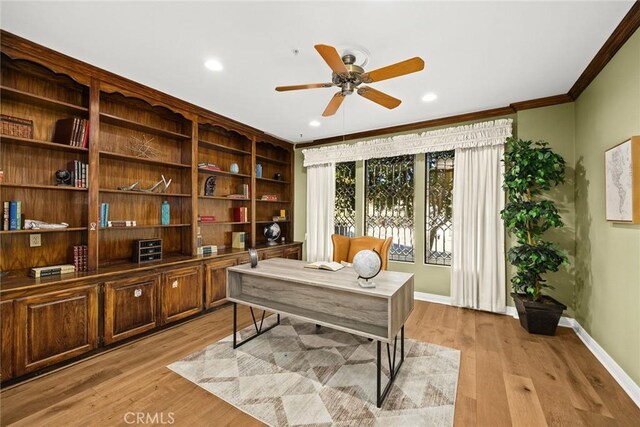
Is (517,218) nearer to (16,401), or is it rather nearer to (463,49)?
(463,49)

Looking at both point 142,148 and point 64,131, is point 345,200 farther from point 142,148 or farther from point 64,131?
point 64,131

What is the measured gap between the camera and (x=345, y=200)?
4.91m

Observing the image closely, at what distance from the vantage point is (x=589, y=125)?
272 cm

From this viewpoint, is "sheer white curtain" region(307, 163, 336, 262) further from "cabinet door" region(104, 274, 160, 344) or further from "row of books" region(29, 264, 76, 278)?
"row of books" region(29, 264, 76, 278)

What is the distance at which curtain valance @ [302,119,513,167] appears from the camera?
3473 mm

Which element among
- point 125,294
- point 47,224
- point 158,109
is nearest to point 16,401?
point 125,294

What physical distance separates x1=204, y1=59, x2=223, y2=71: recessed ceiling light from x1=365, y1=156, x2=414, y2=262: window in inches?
109

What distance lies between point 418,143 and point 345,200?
1557 millimetres

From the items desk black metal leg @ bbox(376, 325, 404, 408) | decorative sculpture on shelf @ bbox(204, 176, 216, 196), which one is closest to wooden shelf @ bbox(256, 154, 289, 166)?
decorative sculpture on shelf @ bbox(204, 176, 216, 196)

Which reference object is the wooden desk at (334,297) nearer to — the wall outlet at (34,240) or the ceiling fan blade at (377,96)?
the ceiling fan blade at (377,96)

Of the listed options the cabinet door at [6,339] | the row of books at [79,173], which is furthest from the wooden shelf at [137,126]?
the cabinet door at [6,339]

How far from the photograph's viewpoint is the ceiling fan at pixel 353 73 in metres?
1.79

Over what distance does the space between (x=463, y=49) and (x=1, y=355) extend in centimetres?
423

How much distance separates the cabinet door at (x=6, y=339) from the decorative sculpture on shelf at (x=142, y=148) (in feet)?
5.87
